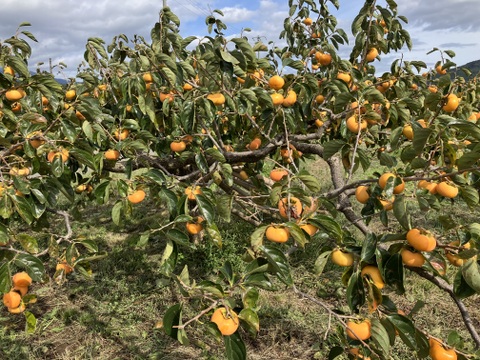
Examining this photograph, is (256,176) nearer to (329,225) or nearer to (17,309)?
(329,225)

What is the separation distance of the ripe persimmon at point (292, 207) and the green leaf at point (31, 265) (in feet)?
3.36

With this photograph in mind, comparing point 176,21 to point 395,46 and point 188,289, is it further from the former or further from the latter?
point 395,46

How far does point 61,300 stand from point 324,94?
8.94 ft

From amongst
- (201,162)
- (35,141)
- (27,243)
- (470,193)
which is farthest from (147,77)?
(470,193)

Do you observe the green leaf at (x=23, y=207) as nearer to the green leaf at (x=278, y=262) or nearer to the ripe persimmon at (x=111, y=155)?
the ripe persimmon at (x=111, y=155)

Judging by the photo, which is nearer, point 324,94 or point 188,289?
point 188,289

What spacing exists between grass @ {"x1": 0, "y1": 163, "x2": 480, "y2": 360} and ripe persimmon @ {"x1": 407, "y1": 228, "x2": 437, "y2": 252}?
4.01 ft

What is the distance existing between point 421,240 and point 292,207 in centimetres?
49

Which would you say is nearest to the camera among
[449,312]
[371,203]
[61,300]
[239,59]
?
[371,203]

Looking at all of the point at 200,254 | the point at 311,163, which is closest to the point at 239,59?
the point at 200,254

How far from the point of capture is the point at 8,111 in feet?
6.18

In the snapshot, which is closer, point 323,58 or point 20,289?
point 20,289

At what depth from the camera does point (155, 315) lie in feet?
9.24

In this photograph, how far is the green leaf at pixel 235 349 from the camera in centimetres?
113
